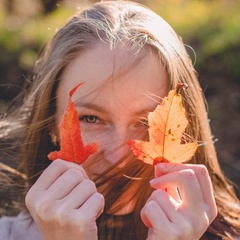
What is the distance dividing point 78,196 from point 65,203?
4cm

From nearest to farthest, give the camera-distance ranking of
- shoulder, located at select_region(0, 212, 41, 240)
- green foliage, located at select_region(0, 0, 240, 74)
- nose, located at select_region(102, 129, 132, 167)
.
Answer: nose, located at select_region(102, 129, 132, 167) → shoulder, located at select_region(0, 212, 41, 240) → green foliage, located at select_region(0, 0, 240, 74)

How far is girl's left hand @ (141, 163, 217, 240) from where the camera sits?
4.45 ft

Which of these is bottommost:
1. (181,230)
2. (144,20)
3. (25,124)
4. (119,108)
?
(25,124)

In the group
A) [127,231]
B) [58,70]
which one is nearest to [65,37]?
[58,70]

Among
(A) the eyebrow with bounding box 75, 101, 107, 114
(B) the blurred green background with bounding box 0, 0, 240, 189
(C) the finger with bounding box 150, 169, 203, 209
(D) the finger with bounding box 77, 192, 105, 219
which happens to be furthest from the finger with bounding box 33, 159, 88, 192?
(B) the blurred green background with bounding box 0, 0, 240, 189

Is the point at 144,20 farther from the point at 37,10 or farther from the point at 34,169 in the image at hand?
the point at 37,10

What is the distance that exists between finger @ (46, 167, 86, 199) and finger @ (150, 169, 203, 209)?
0.65 ft

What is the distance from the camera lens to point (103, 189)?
5.95 ft

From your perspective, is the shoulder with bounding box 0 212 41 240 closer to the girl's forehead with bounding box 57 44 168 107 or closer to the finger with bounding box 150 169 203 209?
the girl's forehead with bounding box 57 44 168 107

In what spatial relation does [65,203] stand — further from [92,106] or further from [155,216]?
[92,106]

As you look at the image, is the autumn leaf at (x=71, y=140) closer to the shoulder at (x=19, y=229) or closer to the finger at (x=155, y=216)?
the finger at (x=155, y=216)

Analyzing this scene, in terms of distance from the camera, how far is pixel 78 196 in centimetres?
137

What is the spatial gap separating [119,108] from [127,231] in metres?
0.50

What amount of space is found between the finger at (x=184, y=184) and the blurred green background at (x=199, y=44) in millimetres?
1185
